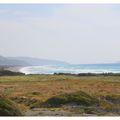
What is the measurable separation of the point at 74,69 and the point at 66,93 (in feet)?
1.13

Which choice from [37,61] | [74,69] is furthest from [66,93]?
[37,61]

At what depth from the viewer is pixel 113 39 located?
19.7 meters

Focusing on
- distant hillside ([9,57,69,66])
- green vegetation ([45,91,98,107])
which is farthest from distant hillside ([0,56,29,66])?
green vegetation ([45,91,98,107])

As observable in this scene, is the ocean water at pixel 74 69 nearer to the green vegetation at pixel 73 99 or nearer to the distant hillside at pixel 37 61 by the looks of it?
the distant hillside at pixel 37 61

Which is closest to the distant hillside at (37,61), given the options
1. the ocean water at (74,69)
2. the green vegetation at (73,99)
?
the ocean water at (74,69)

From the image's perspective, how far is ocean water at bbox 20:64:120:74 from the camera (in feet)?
64.6

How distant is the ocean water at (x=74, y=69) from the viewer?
64.6ft

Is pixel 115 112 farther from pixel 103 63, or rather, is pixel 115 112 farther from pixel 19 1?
pixel 19 1

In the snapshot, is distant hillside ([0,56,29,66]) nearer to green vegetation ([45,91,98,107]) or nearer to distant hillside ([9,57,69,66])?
distant hillside ([9,57,69,66])

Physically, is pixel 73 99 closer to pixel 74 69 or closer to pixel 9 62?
pixel 74 69

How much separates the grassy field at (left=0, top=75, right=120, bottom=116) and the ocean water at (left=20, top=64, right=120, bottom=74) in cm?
8

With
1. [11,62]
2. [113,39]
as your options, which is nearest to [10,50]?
[11,62]

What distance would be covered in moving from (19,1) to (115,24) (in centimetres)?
130

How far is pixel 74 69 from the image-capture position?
65.0 ft
